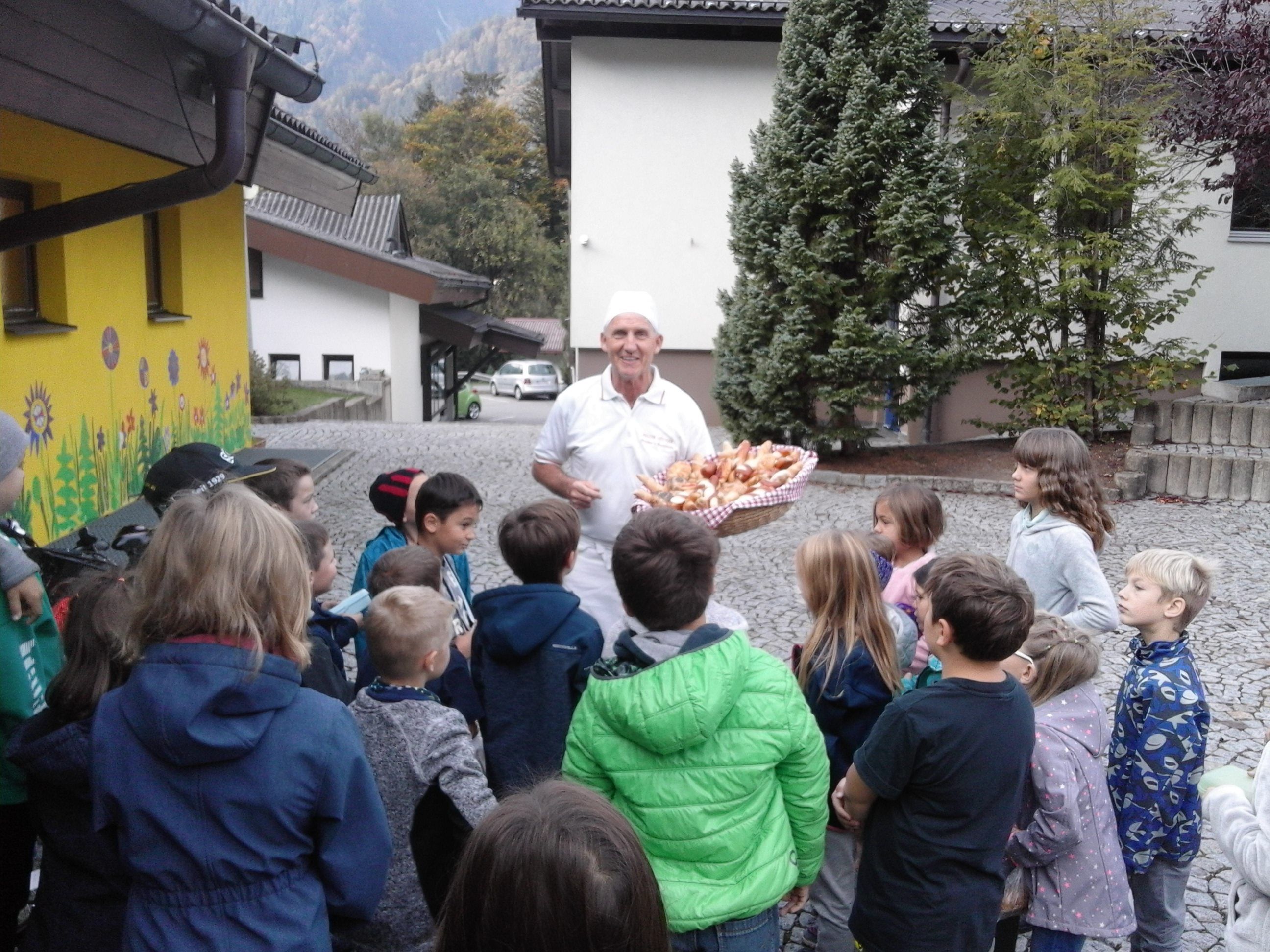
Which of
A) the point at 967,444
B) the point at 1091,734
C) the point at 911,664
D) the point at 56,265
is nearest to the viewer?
the point at 1091,734

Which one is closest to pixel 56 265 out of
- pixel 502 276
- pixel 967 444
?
pixel 967 444

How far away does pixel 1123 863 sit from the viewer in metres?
2.88

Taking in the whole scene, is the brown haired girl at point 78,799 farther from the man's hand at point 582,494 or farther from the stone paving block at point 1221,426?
the stone paving block at point 1221,426

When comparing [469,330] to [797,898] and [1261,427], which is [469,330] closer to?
[1261,427]

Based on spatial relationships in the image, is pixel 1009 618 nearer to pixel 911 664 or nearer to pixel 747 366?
pixel 911 664

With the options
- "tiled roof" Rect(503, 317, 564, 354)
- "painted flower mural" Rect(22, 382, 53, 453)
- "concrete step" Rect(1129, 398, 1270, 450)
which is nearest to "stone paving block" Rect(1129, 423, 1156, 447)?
"concrete step" Rect(1129, 398, 1270, 450)

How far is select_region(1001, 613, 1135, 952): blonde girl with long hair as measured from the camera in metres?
2.71

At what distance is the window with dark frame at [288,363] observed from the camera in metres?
28.8

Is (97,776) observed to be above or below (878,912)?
above

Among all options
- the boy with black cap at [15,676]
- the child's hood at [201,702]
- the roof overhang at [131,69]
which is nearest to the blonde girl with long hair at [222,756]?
the child's hood at [201,702]

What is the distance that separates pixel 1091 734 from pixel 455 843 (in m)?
1.62

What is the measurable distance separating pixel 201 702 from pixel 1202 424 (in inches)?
518

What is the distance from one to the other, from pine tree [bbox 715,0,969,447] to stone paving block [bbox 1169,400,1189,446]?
2.72 m

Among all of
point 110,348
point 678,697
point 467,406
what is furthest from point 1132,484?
point 467,406
